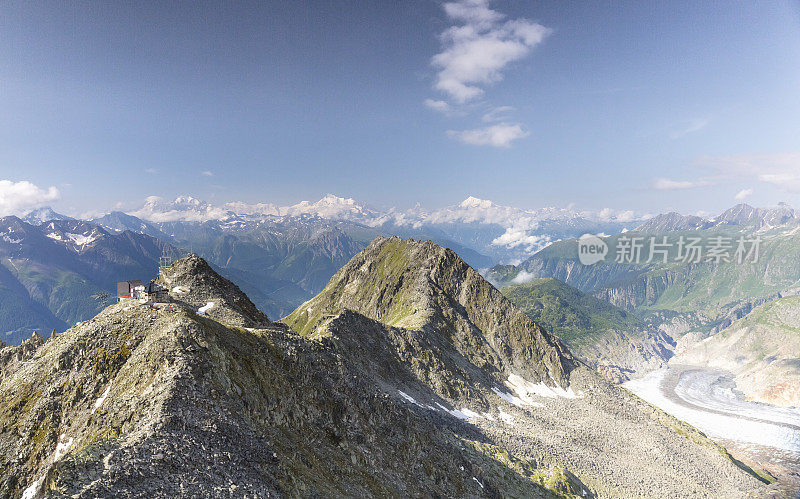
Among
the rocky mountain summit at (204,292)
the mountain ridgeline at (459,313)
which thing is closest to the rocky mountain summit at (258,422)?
the rocky mountain summit at (204,292)

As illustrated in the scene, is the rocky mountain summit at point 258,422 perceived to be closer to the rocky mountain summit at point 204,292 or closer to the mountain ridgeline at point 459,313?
the rocky mountain summit at point 204,292

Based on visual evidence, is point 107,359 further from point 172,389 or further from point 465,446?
point 465,446

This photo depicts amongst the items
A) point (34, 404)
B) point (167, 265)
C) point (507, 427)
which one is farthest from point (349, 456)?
point (507, 427)

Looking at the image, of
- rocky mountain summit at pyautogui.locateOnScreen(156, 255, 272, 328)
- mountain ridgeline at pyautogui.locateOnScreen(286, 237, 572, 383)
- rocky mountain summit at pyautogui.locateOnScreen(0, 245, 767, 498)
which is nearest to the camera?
rocky mountain summit at pyautogui.locateOnScreen(0, 245, 767, 498)

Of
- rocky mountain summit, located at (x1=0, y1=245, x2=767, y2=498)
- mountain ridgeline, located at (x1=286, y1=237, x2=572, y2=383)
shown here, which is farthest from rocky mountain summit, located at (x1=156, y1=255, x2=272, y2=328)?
mountain ridgeline, located at (x1=286, y1=237, x2=572, y2=383)

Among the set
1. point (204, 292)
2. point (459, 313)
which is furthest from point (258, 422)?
point (459, 313)

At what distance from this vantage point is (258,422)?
28391mm

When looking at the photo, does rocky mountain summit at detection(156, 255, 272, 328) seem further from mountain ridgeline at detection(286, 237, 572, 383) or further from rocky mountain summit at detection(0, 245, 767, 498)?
mountain ridgeline at detection(286, 237, 572, 383)

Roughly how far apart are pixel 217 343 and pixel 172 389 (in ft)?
21.7

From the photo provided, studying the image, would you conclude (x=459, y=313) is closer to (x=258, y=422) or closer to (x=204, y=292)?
(x=204, y=292)

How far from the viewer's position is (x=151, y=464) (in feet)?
63.5

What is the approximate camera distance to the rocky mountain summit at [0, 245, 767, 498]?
21644 millimetres

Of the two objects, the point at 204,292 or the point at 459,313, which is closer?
the point at 204,292

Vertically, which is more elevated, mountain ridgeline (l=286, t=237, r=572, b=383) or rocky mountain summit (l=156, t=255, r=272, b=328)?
rocky mountain summit (l=156, t=255, r=272, b=328)
